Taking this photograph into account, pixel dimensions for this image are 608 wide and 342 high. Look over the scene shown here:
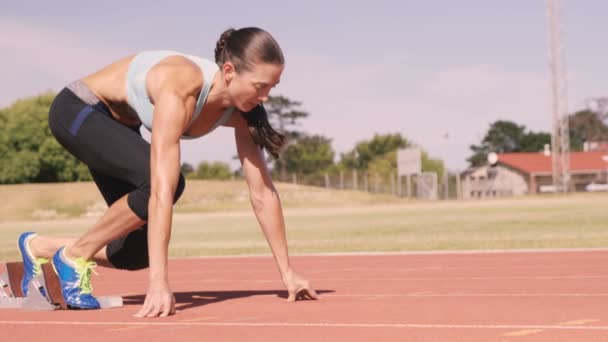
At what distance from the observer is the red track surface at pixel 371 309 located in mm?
4156

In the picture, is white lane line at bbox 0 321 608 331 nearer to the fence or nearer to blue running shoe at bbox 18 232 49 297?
blue running shoe at bbox 18 232 49 297

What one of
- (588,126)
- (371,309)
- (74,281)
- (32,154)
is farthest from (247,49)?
(588,126)

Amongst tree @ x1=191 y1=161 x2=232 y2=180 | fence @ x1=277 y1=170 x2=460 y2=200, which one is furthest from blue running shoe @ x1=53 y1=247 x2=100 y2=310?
Result: tree @ x1=191 y1=161 x2=232 y2=180

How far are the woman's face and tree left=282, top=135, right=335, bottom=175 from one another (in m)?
88.9

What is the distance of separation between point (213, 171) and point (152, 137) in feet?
319

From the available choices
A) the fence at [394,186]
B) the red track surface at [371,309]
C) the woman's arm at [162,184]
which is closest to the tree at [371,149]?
the fence at [394,186]

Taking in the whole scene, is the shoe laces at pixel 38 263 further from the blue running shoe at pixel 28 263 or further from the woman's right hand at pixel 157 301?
the woman's right hand at pixel 157 301

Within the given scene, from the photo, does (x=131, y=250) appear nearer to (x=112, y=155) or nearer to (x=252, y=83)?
(x=112, y=155)

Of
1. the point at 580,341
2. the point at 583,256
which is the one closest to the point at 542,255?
the point at 583,256

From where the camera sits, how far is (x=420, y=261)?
9930 mm

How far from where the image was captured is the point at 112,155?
5129 mm

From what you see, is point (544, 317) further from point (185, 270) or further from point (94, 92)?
point (185, 270)

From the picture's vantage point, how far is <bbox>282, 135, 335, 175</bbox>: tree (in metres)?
94.9

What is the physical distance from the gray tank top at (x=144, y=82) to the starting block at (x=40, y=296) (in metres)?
1.05
